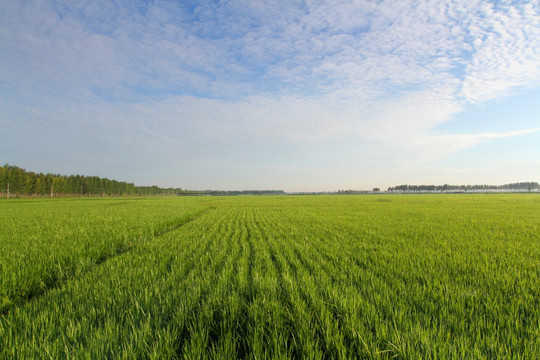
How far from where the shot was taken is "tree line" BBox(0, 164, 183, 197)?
8200 cm

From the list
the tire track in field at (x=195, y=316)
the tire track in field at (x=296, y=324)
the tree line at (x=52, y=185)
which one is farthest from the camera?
the tree line at (x=52, y=185)

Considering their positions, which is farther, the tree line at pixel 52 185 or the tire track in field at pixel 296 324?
the tree line at pixel 52 185

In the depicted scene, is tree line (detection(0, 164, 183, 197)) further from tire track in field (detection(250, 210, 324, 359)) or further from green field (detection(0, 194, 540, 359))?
tire track in field (detection(250, 210, 324, 359))

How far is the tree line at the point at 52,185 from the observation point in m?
82.0

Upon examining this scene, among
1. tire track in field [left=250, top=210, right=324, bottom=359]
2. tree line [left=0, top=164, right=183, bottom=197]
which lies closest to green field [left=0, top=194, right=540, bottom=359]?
tire track in field [left=250, top=210, right=324, bottom=359]

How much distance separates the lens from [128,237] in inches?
347

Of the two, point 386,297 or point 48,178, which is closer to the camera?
point 386,297

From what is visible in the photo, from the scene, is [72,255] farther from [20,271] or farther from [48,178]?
[48,178]

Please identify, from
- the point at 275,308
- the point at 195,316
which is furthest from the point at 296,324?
the point at 195,316

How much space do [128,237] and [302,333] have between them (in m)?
8.80

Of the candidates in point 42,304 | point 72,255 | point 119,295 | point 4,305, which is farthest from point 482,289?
point 72,255

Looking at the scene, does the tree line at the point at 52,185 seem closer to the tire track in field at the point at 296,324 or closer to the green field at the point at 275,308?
the green field at the point at 275,308

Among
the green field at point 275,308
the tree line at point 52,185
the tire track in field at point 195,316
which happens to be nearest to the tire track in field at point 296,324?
the green field at point 275,308

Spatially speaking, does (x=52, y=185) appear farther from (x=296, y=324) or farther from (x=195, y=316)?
(x=296, y=324)
